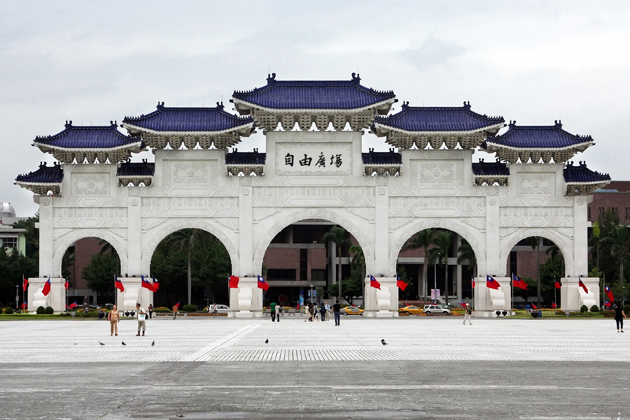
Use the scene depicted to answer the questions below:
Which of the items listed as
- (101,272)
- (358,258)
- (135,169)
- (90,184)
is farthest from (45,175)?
(358,258)

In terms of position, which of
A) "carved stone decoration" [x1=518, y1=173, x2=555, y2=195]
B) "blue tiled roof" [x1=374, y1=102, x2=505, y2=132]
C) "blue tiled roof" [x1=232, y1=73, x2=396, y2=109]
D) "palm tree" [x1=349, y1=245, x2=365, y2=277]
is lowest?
"palm tree" [x1=349, y1=245, x2=365, y2=277]

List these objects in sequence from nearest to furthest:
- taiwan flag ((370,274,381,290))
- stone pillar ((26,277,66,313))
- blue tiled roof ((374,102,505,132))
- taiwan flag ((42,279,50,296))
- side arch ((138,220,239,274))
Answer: taiwan flag ((42,279,50,296)) < taiwan flag ((370,274,381,290)) < stone pillar ((26,277,66,313)) < side arch ((138,220,239,274)) < blue tiled roof ((374,102,505,132))

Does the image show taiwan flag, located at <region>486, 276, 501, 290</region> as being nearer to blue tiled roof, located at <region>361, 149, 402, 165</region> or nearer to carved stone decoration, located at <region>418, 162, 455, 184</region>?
carved stone decoration, located at <region>418, 162, 455, 184</region>

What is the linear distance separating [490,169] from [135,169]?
65.2ft

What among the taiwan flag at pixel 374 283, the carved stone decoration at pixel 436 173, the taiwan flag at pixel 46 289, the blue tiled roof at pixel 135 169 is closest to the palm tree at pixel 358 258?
the carved stone decoration at pixel 436 173

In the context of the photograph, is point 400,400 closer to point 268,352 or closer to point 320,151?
point 268,352

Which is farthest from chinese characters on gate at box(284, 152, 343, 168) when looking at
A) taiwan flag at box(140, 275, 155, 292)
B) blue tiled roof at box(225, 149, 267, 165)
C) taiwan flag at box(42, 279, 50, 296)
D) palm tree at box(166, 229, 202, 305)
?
palm tree at box(166, 229, 202, 305)

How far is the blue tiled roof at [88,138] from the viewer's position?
161ft

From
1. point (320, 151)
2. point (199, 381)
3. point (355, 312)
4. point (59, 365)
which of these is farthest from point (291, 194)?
point (199, 381)

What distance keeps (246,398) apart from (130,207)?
37.9 metres

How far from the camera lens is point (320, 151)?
49344mm

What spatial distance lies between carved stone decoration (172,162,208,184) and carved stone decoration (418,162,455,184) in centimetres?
1200

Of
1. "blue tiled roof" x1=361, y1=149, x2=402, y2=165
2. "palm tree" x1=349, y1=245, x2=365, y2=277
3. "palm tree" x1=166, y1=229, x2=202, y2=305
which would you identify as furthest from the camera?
"palm tree" x1=349, y1=245, x2=365, y2=277

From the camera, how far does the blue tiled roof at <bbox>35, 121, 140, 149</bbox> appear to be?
49.1 m
